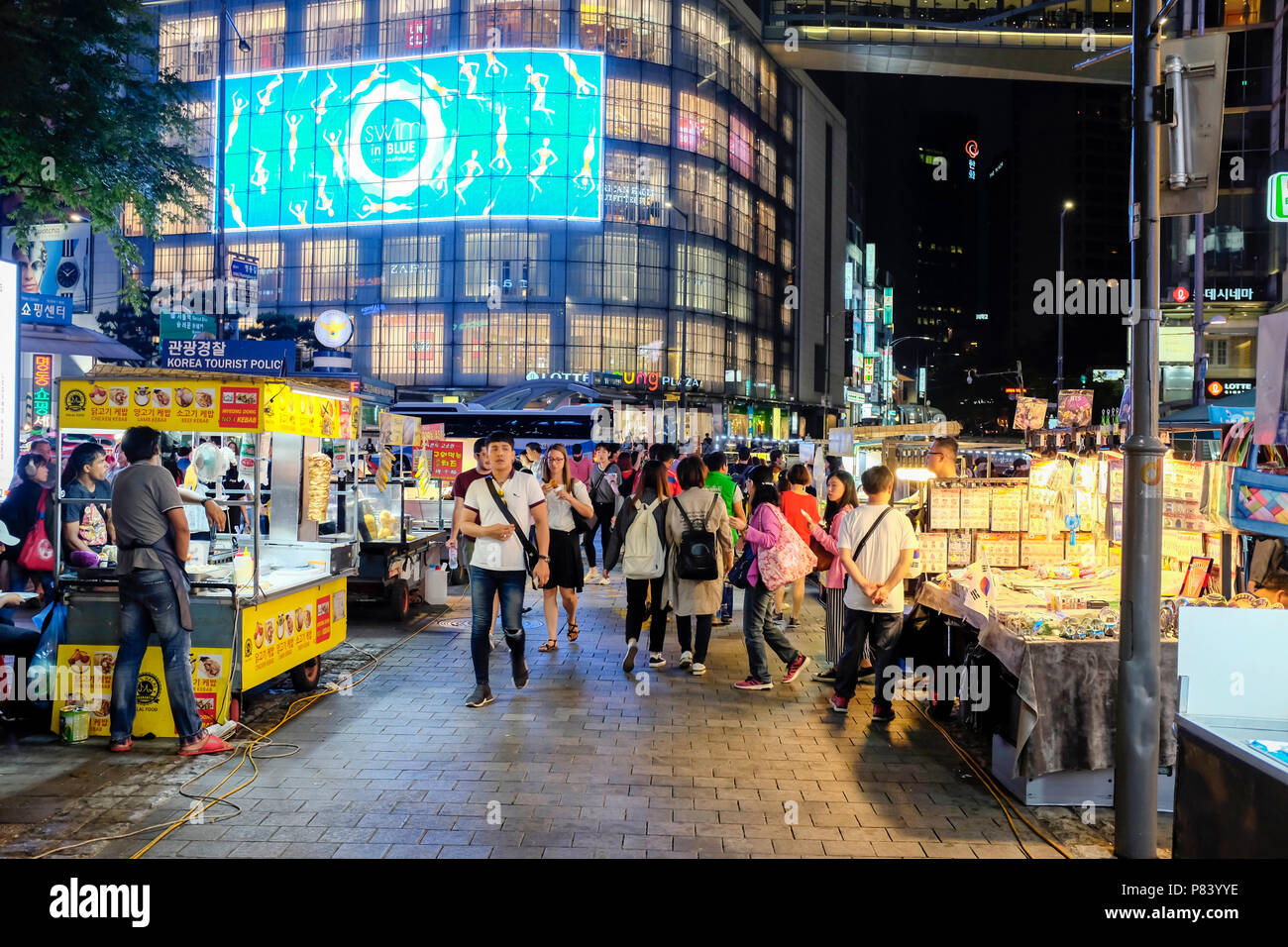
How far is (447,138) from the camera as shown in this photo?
145 ft

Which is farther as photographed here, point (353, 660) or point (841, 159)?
point (841, 159)

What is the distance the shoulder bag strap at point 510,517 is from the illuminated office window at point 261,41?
153ft

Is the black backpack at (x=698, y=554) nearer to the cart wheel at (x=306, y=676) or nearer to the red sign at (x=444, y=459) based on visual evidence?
the cart wheel at (x=306, y=676)

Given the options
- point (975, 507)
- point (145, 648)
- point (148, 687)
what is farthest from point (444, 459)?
point (975, 507)

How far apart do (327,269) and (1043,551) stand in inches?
1704

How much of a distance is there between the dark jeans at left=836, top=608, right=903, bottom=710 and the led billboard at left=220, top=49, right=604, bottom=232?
39.7 m

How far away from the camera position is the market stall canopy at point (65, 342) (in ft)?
50.8

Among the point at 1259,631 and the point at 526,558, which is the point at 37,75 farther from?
the point at 1259,631

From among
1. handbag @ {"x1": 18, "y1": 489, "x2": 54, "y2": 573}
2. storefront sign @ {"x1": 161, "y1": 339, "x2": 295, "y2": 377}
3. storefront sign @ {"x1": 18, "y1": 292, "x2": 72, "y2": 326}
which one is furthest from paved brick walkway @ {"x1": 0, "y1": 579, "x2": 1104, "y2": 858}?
storefront sign @ {"x1": 18, "y1": 292, "x2": 72, "y2": 326}

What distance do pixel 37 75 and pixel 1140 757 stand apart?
13.6 m

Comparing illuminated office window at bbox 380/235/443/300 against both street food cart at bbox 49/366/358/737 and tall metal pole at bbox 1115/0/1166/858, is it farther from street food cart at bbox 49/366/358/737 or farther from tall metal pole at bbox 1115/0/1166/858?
tall metal pole at bbox 1115/0/1166/858

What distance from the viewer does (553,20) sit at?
146ft
